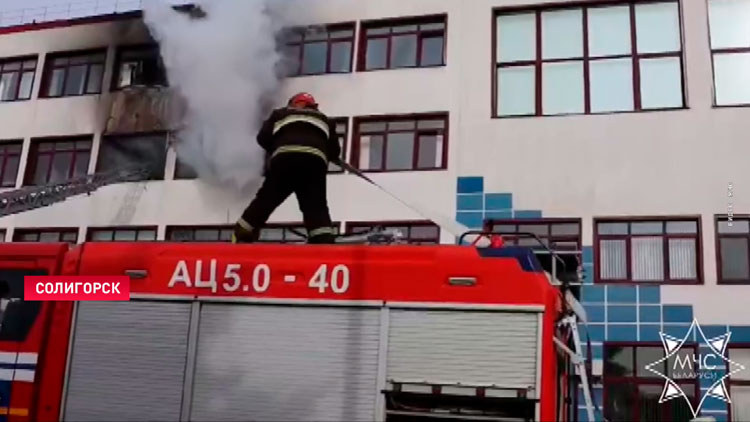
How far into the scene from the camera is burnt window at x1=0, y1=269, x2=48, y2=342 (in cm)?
630

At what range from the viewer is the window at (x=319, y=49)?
1739cm

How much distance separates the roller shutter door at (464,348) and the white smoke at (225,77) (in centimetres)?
1086

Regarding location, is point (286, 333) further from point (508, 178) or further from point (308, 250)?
point (508, 178)

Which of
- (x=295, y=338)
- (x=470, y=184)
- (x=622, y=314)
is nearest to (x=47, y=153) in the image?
(x=470, y=184)

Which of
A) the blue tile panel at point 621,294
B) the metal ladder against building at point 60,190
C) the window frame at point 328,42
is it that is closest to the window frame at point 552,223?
the blue tile panel at point 621,294

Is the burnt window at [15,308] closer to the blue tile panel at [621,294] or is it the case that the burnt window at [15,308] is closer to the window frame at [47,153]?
the blue tile panel at [621,294]

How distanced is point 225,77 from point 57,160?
5.62 meters

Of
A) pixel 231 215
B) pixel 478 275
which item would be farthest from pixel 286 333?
pixel 231 215

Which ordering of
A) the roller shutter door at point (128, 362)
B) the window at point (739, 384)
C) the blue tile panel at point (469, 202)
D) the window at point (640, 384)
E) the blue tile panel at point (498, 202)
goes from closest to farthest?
1. the roller shutter door at point (128, 362)
2. the window at point (739, 384)
3. the window at point (640, 384)
4. the blue tile panel at point (498, 202)
5. the blue tile panel at point (469, 202)

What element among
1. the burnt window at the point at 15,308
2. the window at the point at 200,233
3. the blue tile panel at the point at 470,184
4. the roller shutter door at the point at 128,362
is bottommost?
the roller shutter door at the point at 128,362

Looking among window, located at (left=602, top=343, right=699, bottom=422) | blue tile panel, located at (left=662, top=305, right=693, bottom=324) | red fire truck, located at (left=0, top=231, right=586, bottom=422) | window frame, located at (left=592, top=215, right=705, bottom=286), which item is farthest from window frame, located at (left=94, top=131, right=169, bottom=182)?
red fire truck, located at (left=0, top=231, right=586, bottom=422)

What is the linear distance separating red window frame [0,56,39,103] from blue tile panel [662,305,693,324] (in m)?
15.1

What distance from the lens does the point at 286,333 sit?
18.9ft

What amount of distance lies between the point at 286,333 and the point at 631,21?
12372mm
